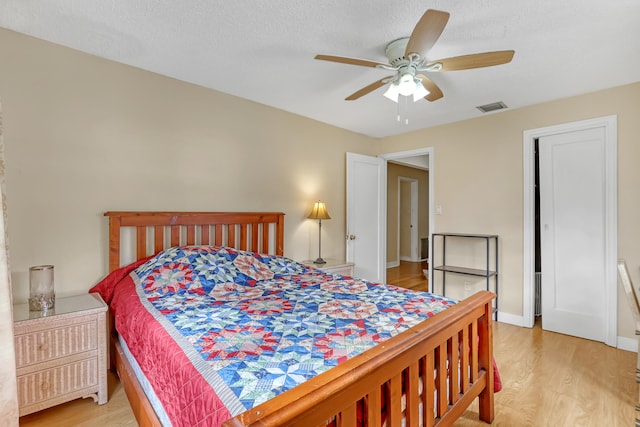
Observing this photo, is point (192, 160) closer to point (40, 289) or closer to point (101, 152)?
point (101, 152)

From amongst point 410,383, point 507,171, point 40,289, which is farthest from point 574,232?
point 40,289

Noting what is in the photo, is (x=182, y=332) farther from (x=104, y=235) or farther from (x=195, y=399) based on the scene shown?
(x=104, y=235)

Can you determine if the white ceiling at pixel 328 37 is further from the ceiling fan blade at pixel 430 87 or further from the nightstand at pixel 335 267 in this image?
the nightstand at pixel 335 267

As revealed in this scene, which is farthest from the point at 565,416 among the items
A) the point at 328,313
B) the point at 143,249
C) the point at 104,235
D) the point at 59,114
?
the point at 59,114

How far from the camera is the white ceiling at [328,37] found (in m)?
1.80

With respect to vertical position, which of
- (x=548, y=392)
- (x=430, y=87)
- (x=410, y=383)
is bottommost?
(x=548, y=392)

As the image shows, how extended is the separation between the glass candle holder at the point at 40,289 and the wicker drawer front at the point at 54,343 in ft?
0.59

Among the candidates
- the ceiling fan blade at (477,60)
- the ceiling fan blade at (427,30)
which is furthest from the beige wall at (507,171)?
the ceiling fan blade at (427,30)

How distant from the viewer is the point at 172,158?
2.76 m

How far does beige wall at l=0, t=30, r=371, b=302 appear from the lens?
2.11 meters

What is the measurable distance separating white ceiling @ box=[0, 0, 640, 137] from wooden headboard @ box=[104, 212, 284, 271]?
1.21 meters

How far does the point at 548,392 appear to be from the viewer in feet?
7.07

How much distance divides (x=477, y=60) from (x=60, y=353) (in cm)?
305

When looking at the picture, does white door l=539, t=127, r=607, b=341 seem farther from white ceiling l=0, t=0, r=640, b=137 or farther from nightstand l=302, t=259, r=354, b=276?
nightstand l=302, t=259, r=354, b=276
